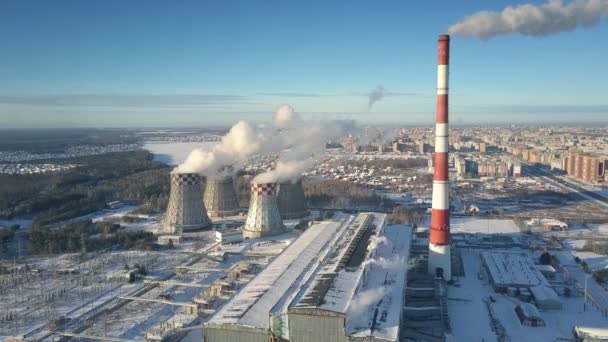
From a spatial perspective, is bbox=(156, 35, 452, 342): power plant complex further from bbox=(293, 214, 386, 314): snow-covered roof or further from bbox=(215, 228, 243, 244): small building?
bbox=(215, 228, 243, 244): small building

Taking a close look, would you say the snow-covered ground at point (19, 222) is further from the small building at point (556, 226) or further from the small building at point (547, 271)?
the small building at point (556, 226)

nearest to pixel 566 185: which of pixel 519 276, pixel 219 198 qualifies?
pixel 519 276

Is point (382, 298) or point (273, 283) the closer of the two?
point (382, 298)

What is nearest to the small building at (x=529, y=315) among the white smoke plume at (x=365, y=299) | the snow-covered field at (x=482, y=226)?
the white smoke plume at (x=365, y=299)

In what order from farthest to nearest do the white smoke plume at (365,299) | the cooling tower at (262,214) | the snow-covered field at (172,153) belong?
the snow-covered field at (172,153) → the cooling tower at (262,214) → the white smoke plume at (365,299)

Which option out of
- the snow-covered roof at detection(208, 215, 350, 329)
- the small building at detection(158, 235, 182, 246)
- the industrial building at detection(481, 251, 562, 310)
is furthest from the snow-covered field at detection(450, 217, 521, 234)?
the small building at detection(158, 235, 182, 246)

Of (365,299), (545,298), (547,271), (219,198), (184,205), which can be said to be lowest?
(547,271)

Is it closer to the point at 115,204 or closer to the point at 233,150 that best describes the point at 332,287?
the point at 233,150
